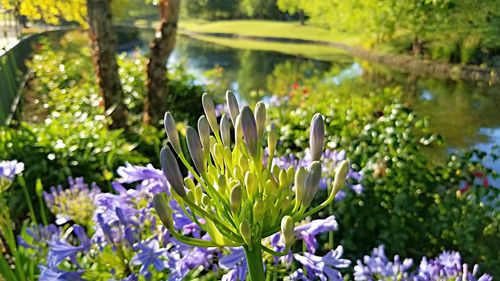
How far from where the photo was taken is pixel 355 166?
3.93m

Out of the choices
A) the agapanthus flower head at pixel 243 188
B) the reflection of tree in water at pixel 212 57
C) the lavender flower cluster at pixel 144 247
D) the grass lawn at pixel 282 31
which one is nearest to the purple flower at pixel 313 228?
the lavender flower cluster at pixel 144 247

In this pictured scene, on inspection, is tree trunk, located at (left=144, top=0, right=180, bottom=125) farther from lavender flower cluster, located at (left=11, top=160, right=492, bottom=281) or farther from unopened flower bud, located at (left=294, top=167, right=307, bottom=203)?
unopened flower bud, located at (left=294, top=167, right=307, bottom=203)

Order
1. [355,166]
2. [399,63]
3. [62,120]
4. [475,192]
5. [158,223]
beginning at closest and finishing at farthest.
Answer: [158,223]
[475,192]
[355,166]
[62,120]
[399,63]

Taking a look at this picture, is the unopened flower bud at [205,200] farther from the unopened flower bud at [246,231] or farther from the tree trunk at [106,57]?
the tree trunk at [106,57]

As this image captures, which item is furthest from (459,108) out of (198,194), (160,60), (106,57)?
(198,194)

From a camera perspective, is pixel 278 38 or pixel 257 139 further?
pixel 278 38

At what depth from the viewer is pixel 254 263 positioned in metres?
0.75

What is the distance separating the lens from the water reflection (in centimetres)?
1147

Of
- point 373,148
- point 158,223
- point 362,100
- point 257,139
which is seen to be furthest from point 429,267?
point 362,100

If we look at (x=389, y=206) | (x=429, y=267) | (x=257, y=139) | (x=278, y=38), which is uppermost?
(x=257, y=139)

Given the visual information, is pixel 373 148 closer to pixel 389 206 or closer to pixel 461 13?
pixel 389 206

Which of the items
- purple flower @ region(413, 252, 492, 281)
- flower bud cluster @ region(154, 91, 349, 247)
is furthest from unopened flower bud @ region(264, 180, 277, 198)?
purple flower @ region(413, 252, 492, 281)

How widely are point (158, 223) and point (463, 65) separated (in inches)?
830

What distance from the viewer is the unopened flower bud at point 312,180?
75 cm
